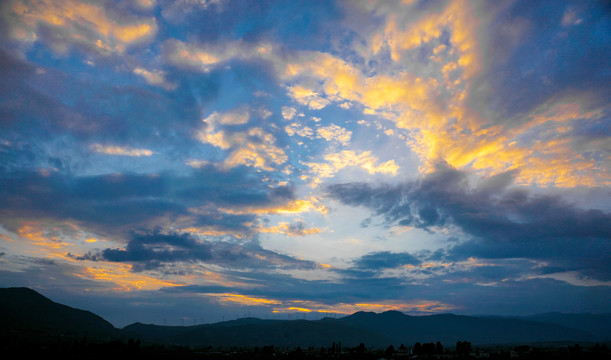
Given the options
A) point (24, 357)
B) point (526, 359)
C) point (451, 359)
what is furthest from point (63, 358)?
point (526, 359)

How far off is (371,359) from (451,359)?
4270 cm

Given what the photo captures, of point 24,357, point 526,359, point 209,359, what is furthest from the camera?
point 209,359

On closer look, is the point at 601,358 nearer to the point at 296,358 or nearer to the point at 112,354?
the point at 296,358

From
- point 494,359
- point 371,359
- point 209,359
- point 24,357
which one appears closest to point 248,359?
point 209,359

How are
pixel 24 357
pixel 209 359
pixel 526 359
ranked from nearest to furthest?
pixel 24 357 < pixel 526 359 < pixel 209 359

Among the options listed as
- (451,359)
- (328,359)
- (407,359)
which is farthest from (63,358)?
(451,359)

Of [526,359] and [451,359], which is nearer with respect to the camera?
[526,359]

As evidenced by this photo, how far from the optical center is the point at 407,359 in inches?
7835

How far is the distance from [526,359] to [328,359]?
89.7 metres

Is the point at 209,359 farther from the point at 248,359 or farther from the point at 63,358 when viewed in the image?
the point at 63,358

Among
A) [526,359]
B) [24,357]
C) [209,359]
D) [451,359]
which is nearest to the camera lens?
[24,357]

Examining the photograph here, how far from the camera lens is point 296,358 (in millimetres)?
187500

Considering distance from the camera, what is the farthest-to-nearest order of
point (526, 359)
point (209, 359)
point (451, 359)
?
point (451, 359)
point (209, 359)
point (526, 359)

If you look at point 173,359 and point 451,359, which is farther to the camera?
point 451,359
